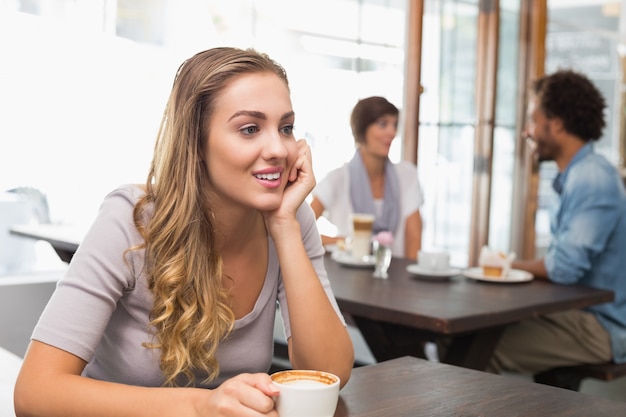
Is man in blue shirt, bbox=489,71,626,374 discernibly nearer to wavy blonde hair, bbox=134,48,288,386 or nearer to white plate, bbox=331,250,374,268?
white plate, bbox=331,250,374,268

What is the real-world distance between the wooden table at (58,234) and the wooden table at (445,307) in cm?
114

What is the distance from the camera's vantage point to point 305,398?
109cm

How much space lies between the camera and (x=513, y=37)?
19.5 ft

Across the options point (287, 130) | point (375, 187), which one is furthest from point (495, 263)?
point (287, 130)

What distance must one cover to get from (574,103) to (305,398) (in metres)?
2.75

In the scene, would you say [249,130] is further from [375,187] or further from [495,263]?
[375,187]

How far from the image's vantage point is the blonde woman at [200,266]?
134cm

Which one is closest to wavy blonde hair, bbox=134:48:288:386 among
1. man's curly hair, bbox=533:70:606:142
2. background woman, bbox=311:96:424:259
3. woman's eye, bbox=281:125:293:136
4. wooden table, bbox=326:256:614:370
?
woman's eye, bbox=281:125:293:136

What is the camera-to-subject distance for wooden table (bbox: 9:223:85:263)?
11.0 feet

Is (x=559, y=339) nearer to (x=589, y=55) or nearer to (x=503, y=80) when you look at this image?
(x=503, y=80)

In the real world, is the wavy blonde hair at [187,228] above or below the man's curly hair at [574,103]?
below

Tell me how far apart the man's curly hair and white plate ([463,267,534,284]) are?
760mm

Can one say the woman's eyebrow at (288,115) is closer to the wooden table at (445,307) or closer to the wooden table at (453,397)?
the wooden table at (453,397)

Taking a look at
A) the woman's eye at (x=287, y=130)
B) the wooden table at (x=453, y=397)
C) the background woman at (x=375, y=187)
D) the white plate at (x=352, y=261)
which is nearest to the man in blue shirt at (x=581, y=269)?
the white plate at (x=352, y=261)
